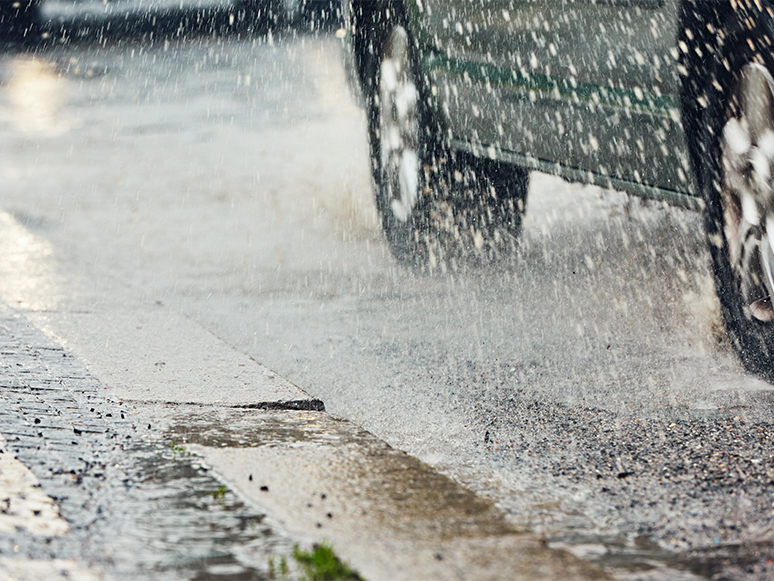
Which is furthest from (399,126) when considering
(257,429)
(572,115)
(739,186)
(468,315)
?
(257,429)

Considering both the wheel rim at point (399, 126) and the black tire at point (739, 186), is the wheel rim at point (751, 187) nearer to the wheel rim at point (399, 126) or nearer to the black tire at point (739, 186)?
the black tire at point (739, 186)

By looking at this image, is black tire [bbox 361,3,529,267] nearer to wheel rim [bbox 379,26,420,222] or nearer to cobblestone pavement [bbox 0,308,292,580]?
wheel rim [bbox 379,26,420,222]

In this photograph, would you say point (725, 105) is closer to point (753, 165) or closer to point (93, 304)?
point (753, 165)

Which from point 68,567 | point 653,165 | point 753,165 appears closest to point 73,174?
point 653,165

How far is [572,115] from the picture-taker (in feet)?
14.0

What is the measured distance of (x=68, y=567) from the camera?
7.21 feet

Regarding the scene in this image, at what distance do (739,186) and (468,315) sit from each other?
144 centimetres

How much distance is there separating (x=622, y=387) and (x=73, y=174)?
16.4 ft

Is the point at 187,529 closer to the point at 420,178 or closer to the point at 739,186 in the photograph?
the point at 739,186

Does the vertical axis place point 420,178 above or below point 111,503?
above

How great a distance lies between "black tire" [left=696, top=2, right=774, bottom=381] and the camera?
350cm

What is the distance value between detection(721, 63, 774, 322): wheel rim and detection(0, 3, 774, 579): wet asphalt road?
0.37 metres

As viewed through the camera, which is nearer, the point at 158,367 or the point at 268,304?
the point at 158,367

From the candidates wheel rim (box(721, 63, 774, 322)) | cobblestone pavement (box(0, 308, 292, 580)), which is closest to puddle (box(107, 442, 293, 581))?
cobblestone pavement (box(0, 308, 292, 580))
